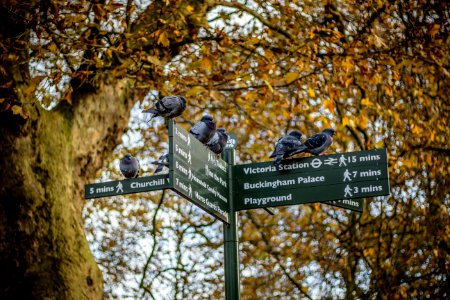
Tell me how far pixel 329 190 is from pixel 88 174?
4.04 metres

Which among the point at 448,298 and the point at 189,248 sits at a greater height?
the point at 189,248

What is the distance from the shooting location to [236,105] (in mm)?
11266

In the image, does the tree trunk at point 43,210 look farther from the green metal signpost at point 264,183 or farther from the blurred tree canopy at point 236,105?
the green metal signpost at point 264,183

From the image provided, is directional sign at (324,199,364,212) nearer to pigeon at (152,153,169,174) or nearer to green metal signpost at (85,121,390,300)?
green metal signpost at (85,121,390,300)

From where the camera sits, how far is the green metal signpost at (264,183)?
16.8 feet

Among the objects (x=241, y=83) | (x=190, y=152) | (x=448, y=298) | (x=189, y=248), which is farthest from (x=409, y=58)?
(x=189, y=248)

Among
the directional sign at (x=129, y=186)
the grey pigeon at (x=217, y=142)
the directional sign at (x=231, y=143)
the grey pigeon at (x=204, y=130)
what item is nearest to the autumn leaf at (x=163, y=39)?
the directional sign at (x=231, y=143)

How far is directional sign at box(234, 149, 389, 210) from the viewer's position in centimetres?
534

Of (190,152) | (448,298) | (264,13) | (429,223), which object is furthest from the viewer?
(264,13)

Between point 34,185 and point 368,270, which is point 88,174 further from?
point 368,270

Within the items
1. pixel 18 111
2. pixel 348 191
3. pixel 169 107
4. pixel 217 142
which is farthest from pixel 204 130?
pixel 18 111

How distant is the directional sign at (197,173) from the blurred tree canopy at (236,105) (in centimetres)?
254

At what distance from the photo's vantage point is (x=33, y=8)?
27.1ft

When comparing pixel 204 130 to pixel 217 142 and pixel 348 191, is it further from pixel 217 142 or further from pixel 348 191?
pixel 348 191
